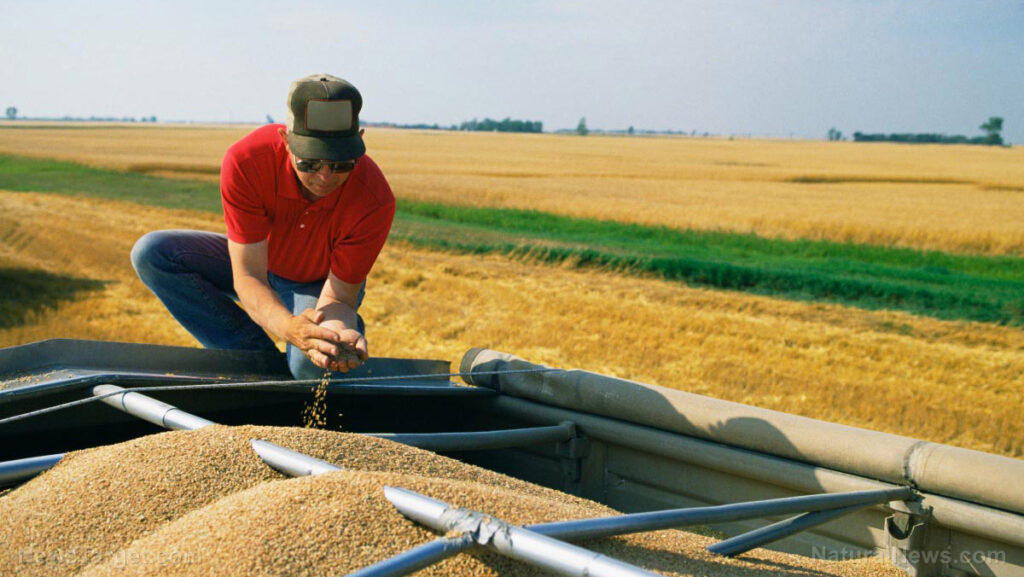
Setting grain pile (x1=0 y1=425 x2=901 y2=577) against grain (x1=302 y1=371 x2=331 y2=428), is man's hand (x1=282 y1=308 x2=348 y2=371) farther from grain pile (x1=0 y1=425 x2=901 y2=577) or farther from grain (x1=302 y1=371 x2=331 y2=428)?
grain pile (x1=0 y1=425 x2=901 y2=577)

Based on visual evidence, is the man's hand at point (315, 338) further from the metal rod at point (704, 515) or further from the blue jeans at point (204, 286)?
the metal rod at point (704, 515)

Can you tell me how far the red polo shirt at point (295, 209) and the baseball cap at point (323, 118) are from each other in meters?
0.32

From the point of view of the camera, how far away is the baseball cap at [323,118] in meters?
2.79

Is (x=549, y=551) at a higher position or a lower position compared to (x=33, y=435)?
higher

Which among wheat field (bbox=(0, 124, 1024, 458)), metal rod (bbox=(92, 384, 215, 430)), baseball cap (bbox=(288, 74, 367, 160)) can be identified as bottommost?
wheat field (bbox=(0, 124, 1024, 458))

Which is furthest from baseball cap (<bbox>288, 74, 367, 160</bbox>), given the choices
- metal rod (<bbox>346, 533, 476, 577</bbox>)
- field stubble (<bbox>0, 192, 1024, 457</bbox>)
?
field stubble (<bbox>0, 192, 1024, 457</bbox>)

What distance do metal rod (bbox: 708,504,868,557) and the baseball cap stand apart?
159 centimetres

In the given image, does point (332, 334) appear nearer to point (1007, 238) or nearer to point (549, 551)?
point (549, 551)

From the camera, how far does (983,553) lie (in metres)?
2.40

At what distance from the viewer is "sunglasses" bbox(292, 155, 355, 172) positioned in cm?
289

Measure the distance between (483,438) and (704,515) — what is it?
40.5 inches

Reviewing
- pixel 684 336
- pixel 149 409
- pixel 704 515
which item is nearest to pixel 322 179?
pixel 149 409

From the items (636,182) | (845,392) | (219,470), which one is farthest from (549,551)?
(636,182)

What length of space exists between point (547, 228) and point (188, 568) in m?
14.3
